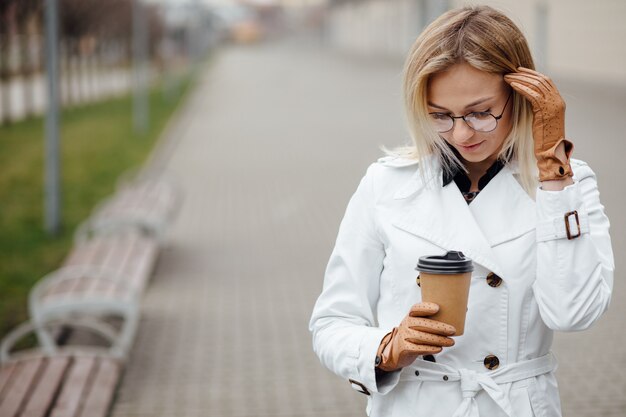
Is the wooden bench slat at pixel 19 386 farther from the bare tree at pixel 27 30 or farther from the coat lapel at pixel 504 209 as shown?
the bare tree at pixel 27 30

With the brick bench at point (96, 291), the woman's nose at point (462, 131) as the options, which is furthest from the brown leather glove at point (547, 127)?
the brick bench at point (96, 291)

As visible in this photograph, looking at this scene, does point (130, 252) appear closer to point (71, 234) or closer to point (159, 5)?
point (71, 234)

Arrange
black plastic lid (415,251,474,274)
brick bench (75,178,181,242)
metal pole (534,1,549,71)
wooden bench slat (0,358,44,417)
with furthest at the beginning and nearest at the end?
metal pole (534,1,549,71) → brick bench (75,178,181,242) → wooden bench slat (0,358,44,417) → black plastic lid (415,251,474,274)

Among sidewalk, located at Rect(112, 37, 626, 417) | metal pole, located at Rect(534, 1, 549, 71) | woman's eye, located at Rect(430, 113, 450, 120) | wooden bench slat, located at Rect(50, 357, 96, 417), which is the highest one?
woman's eye, located at Rect(430, 113, 450, 120)

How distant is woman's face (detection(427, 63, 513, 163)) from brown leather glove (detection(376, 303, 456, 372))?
0.41 meters

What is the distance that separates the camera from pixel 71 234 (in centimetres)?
1034

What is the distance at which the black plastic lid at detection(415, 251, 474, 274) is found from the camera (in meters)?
1.95

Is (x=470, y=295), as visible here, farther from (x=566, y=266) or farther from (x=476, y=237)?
(x=566, y=266)

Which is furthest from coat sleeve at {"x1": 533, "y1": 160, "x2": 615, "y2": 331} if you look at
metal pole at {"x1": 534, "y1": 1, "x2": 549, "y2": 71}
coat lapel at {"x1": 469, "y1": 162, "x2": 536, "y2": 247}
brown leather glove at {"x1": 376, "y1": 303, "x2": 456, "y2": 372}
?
metal pole at {"x1": 534, "y1": 1, "x2": 549, "y2": 71}

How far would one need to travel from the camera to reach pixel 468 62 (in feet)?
6.98

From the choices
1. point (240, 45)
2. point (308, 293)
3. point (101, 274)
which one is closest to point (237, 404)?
point (101, 274)

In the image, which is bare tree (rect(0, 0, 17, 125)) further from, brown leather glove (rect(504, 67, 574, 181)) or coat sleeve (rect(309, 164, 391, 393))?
brown leather glove (rect(504, 67, 574, 181))

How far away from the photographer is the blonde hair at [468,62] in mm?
2133

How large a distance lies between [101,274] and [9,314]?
133cm
